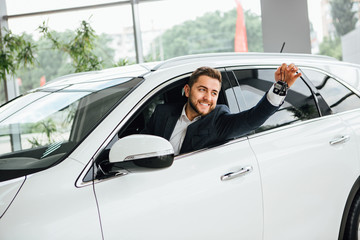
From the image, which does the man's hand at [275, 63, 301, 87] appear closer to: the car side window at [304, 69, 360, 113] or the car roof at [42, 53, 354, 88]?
the car roof at [42, 53, 354, 88]

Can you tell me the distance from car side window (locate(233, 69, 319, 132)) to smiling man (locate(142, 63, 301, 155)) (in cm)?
10

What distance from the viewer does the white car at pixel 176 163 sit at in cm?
152

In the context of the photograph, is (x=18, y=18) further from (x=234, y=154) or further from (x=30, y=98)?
(x=234, y=154)

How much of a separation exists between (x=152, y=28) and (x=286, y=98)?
581 centimetres

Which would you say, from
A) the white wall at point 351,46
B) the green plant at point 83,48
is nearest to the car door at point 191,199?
the green plant at point 83,48

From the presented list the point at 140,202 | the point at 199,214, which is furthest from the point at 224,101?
the point at 140,202

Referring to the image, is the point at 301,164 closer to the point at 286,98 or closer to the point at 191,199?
the point at 286,98

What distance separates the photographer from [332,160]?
2287 millimetres

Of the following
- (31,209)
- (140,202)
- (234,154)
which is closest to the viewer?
(31,209)

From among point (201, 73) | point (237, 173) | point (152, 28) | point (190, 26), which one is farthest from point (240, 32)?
point (237, 173)

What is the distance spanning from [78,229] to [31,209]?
0.54 ft

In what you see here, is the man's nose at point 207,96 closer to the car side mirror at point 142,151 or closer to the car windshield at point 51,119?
the car windshield at point 51,119

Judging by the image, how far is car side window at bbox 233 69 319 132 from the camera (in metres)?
2.15

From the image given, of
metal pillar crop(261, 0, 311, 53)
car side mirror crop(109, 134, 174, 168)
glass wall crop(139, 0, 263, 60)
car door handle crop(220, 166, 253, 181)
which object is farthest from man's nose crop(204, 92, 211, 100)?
glass wall crop(139, 0, 263, 60)
